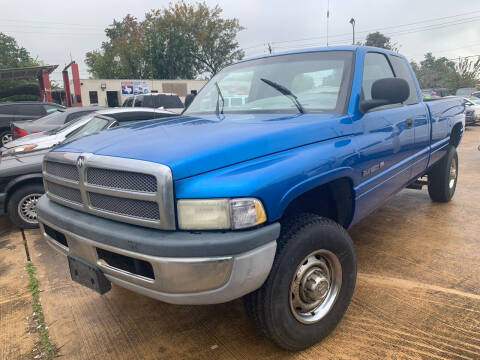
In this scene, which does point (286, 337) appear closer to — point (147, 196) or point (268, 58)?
point (147, 196)

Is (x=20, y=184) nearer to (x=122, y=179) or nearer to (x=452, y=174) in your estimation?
(x=122, y=179)

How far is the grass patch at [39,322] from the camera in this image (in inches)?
94.5

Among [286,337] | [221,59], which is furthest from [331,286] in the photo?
[221,59]

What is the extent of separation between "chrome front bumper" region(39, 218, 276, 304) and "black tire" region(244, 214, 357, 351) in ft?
0.44

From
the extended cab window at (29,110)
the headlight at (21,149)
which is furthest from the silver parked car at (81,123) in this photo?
the extended cab window at (29,110)

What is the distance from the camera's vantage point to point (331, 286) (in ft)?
7.84

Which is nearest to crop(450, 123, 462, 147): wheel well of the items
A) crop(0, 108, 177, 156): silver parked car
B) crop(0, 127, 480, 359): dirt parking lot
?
crop(0, 127, 480, 359): dirt parking lot

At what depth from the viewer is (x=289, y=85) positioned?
2975mm

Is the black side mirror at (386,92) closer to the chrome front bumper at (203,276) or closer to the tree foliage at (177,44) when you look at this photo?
the chrome front bumper at (203,276)

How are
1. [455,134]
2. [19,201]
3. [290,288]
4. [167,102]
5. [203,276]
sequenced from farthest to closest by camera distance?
[167,102], [455,134], [19,201], [290,288], [203,276]

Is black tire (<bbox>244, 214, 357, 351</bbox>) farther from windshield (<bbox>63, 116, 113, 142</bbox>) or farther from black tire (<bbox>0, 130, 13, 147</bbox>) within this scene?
black tire (<bbox>0, 130, 13, 147</bbox>)

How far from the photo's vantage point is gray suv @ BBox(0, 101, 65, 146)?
12.0 m

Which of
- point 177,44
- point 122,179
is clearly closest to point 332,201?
point 122,179

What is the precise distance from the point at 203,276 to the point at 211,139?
77 centimetres
